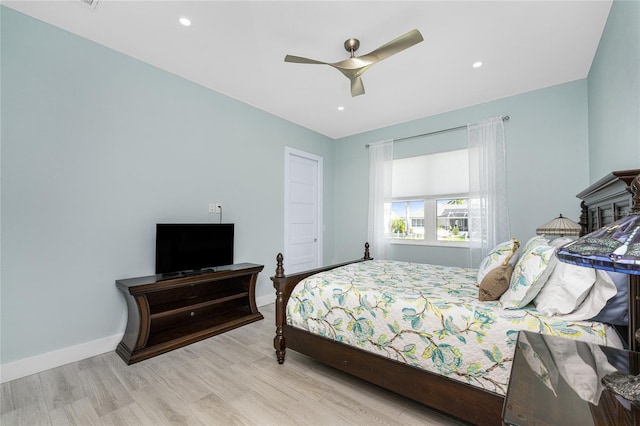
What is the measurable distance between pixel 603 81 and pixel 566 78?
0.78 metres

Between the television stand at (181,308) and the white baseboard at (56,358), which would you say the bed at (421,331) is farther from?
the white baseboard at (56,358)

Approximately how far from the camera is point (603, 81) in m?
2.40

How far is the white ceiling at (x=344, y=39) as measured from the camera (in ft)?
6.79

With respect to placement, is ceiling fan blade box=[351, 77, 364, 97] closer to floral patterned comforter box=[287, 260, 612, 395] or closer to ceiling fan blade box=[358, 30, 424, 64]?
ceiling fan blade box=[358, 30, 424, 64]

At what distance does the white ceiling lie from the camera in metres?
2.07

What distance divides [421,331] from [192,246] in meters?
2.36

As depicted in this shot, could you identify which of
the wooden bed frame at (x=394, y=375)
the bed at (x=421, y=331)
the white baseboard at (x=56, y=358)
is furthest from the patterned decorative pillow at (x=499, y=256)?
the white baseboard at (x=56, y=358)

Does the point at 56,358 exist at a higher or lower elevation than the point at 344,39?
lower

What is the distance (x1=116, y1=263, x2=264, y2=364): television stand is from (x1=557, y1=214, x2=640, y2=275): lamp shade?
2.79 metres

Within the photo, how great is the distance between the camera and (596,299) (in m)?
1.33

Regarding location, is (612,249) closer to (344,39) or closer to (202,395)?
(202,395)

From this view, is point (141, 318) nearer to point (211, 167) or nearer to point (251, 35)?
point (211, 167)

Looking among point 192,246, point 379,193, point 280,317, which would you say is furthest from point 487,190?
point 192,246

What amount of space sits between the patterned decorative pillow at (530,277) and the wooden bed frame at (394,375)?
51 centimetres
